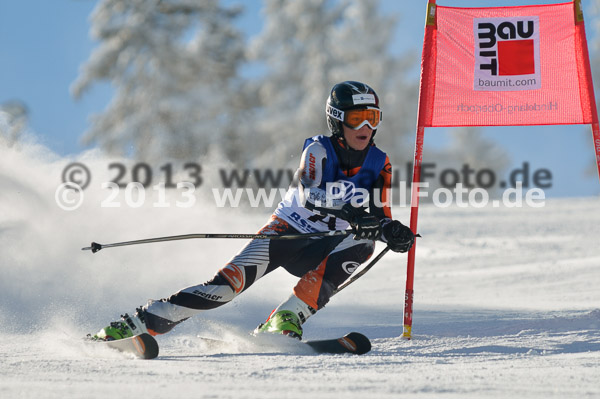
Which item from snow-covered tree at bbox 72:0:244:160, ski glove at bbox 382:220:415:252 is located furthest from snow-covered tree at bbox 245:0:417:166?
ski glove at bbox 382:220:415:252

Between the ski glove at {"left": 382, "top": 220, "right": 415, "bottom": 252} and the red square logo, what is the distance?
1.47m

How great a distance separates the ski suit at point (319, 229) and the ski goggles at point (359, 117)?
14 cm

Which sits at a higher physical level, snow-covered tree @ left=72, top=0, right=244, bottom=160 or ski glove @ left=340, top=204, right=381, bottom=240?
snow-covered tree @ left=72, top=0, right=244, bottom=160

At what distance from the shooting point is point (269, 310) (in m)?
6.19

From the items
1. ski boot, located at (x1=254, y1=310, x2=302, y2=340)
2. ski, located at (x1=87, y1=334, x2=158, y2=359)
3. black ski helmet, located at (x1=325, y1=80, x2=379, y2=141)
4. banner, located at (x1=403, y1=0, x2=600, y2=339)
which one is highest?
banner, located at (x1=403, y1=0, x2=600, y2=339)

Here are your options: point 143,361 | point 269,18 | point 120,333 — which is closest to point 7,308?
point 120,333

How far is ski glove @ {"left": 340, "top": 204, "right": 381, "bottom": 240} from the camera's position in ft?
13.8

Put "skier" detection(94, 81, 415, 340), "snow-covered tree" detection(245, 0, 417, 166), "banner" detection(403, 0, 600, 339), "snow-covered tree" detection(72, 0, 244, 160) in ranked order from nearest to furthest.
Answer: "skier" detection(94, 81, 415, 340), "banner" detection(403, 0, 600, 339), "snow-covered tree" detection(72, 0, 244, 160), "snow-covered tree" detection(245, 0, 417, 166)

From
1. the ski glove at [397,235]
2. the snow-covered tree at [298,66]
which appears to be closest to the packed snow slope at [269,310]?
the ski glove at [397,235]

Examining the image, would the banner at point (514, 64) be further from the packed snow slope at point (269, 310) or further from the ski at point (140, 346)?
the ski at point (140, 346)

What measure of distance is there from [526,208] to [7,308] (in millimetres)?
12326

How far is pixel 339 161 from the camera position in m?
4.52

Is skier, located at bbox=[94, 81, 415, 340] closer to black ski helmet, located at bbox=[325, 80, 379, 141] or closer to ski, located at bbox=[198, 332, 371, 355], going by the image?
black ski helmet, located at bbox=[325, 80, 379, 141]

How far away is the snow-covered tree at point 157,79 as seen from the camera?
1070 inches
